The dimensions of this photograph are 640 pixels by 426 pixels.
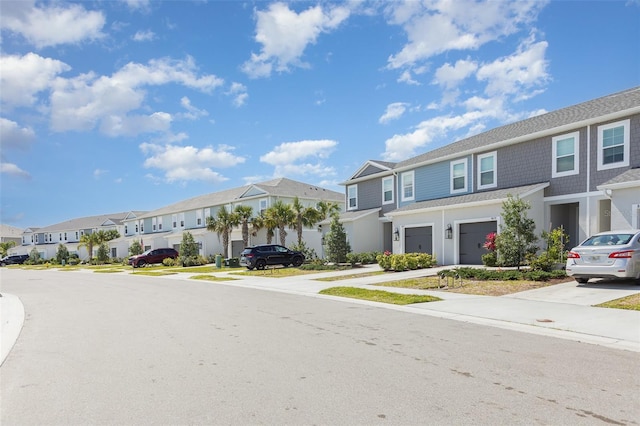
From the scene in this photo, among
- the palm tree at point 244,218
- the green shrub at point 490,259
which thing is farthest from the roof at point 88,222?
the green shrub at point 490,259

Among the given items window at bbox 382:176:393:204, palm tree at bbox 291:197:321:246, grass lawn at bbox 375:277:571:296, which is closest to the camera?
grass lawn at bbox 375:277:571:296

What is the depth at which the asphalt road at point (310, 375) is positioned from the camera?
14.8 feet

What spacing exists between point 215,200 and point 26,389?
141 ft

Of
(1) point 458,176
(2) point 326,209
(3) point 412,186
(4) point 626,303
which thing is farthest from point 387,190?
(4) point 626,303

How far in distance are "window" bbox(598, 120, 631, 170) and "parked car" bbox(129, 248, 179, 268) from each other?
Answer: 34.8 metres

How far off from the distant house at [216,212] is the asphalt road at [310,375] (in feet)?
97.8

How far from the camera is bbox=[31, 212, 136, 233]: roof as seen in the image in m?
67.0

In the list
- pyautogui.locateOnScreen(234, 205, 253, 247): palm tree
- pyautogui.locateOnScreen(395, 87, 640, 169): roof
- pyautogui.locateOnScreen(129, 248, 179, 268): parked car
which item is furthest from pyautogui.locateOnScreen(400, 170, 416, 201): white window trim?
pyautogui.locateOnScreen(129, 248, 179, 268): parked car

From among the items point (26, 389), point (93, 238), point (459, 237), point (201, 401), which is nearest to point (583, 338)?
point (201, 401)

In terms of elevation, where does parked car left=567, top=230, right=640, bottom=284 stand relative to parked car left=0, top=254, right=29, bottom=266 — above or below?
above

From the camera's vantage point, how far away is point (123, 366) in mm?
6375

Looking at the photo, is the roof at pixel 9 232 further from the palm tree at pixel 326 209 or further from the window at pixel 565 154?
the window at pixel 565 154

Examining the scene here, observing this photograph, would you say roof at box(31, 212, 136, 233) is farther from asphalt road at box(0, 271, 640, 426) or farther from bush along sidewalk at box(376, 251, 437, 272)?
asphalt road at box(0, 271, 640, 426)

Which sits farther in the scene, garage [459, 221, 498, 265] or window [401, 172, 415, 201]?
window [401, 172, 415, 201]
